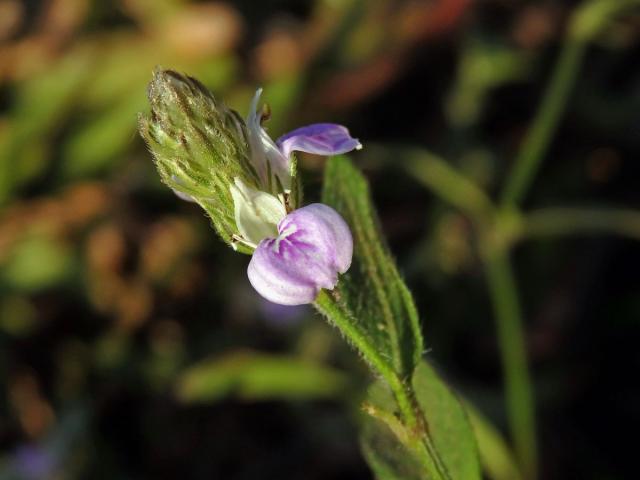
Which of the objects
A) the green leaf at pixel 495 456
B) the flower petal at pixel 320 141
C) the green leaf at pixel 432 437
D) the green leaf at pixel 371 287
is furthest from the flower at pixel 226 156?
the green leaf at pixel 495 456

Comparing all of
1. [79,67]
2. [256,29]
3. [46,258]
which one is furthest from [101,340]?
[256,29]

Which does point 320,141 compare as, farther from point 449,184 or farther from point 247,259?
point 247,259

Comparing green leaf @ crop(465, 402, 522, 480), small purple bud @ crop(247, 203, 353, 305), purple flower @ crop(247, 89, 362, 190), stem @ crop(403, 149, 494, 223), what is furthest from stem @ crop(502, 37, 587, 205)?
small purple bud @ crop(247, 203, 353, 305)

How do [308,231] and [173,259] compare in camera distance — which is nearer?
[308,231]

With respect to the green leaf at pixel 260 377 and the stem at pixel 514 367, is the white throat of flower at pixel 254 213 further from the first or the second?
the green leaf at pixel 260 377

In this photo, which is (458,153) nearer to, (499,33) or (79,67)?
(499,33)

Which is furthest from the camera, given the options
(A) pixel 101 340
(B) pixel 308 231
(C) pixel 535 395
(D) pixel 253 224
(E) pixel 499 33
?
(E) pixel 499 33
